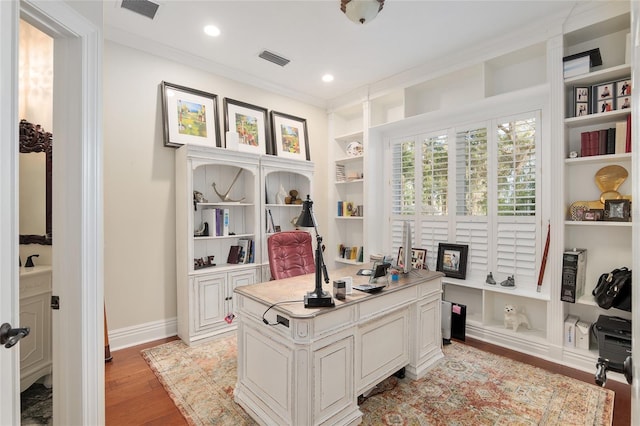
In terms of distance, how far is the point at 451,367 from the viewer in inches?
107

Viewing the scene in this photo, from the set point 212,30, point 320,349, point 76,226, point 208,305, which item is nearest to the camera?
point 76,226

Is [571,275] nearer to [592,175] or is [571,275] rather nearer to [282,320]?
[592,175]

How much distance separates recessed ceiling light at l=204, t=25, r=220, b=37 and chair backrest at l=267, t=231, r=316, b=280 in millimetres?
2083

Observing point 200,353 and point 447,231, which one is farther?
point 447,231

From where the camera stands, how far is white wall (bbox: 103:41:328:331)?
3.05 m

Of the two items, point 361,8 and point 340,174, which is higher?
point 361,8

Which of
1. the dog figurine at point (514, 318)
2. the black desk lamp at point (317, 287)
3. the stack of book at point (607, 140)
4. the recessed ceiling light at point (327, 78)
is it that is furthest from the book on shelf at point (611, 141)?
the recessed ceiling light at point (327, 78)

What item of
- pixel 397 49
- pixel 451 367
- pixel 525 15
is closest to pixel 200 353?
pixel 451 367

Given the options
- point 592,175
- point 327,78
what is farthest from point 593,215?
point 327,78

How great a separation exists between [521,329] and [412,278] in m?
1.60

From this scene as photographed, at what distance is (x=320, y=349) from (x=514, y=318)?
2424 millimetres

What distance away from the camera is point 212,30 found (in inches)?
119
